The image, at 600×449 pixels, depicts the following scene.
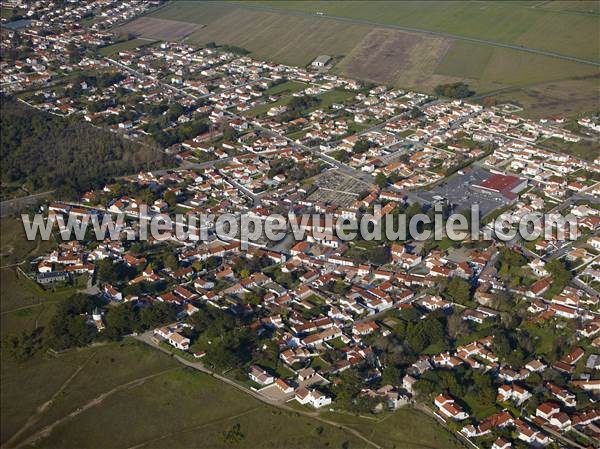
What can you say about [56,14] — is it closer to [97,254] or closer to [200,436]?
[97,254]

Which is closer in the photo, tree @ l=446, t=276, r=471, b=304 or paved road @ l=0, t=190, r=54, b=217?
tree @ l=446, t=276, r=471, b=304

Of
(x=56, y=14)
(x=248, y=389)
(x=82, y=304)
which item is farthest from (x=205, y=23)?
(x=248, y=389)

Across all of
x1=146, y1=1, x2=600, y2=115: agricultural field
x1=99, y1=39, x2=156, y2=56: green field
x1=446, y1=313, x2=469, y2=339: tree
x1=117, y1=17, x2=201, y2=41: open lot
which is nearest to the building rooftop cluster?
x1=446, y1=313, x2=469, y2=339: tree

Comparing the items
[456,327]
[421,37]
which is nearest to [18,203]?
[456,327]

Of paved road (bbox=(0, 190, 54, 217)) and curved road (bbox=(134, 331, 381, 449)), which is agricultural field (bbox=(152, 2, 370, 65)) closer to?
paved road (bbox=(0, 190, 54, 217))

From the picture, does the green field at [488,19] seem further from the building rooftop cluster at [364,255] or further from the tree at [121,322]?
the tree at [121,322]

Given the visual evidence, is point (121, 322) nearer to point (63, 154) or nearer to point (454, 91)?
point (63, 154)
